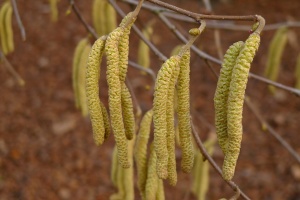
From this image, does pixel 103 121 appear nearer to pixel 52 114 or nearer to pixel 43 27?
pixel 52 114

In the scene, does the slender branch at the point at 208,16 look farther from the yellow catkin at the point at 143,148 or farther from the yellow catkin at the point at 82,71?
the yellow catkin at the point at 82,71

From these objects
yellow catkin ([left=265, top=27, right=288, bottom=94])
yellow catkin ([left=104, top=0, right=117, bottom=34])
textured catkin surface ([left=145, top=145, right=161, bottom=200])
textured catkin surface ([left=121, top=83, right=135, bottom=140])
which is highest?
yellow catkin ([left=104, top=0, right=117, bottom=34])

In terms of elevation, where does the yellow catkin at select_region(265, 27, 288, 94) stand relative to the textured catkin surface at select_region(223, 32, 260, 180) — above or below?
above

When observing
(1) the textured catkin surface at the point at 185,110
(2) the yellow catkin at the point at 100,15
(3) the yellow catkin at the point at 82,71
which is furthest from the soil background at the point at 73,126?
(1) the textured catkin surface at the point at 185,110

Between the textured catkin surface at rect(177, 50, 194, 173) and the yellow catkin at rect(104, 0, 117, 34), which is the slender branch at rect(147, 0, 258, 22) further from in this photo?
the yellow catkin at rect(104, 0, 117, 34)

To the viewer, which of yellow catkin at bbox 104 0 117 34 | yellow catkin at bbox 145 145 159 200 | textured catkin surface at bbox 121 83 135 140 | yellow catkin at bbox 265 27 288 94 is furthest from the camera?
yellow catkin at bbox 265 27 288 94

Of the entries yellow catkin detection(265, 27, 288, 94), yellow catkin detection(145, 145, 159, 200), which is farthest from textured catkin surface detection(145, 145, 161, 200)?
yellow catkin detection(265, 27, 288, 94)

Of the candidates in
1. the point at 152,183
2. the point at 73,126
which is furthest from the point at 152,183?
the point at 73,126
